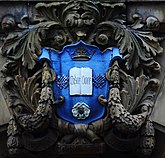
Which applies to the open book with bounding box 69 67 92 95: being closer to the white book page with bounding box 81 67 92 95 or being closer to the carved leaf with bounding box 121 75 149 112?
the white book page with bounding box 81 67 92 95

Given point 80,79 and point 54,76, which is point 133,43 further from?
point 54,76

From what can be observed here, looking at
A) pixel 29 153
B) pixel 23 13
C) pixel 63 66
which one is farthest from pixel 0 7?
pixel 29 153

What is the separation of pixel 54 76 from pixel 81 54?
0.33 metres

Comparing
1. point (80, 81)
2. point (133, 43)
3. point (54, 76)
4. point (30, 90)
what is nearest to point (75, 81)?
point (80, 81)

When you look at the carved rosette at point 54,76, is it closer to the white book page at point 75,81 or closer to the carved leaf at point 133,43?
the carved leaf at point 133,43

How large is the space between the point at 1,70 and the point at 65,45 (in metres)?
0.65

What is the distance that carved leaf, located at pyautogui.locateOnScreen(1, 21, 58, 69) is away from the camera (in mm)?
8711

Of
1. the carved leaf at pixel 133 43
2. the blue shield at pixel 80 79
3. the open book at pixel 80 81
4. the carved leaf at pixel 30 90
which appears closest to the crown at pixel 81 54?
the blue shield at pixel 80 79

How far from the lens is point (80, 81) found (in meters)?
8.61

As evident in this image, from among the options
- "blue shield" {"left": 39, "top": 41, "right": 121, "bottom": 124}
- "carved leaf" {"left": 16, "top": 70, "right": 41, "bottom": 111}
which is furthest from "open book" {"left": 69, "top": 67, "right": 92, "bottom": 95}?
"carved leaf" {"left": 16, "top": 70, "right": 41, "bottom": 111}

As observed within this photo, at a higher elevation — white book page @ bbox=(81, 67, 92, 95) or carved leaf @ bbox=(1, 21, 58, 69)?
carved leaf @ bbox=(1, 21, 58, 69)

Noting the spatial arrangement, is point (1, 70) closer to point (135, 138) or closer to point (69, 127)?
point (69, 127)

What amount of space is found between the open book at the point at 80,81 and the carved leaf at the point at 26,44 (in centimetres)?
39

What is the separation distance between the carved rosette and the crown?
0.10m
